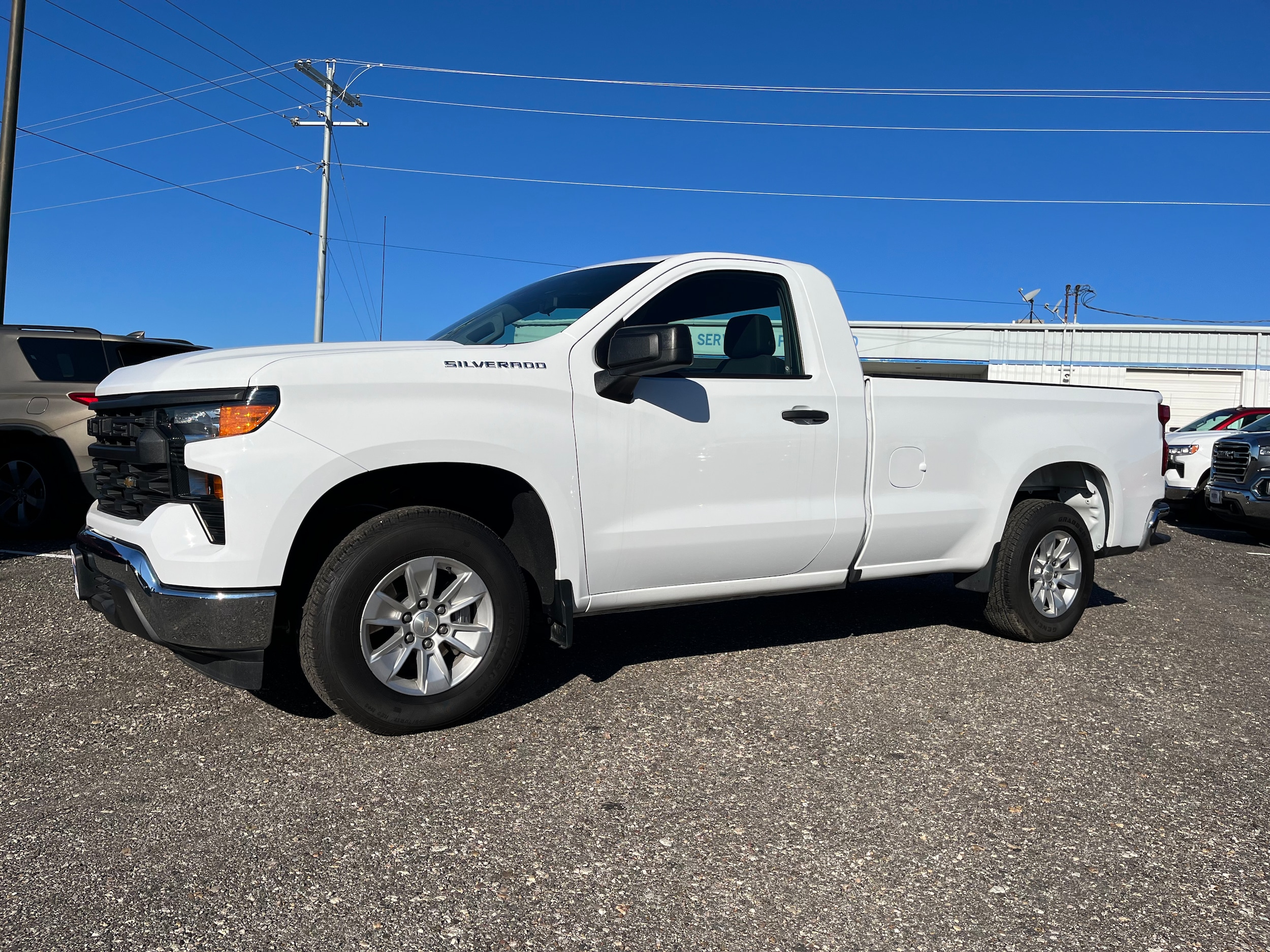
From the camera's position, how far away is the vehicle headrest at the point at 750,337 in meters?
4.62

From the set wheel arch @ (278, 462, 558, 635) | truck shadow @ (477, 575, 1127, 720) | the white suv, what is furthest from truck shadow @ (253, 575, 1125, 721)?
the white suv

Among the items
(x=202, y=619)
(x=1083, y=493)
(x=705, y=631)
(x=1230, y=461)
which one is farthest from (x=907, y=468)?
(x=1230, y=461)

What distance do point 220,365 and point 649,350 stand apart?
61.6 inches

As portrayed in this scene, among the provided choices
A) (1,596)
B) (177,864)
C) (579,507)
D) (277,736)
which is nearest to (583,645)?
(579,507)

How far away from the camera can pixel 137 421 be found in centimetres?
366

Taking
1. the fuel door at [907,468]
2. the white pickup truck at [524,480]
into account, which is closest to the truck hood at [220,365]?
the white pickup truck at [524,480]

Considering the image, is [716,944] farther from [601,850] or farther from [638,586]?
[638,586]

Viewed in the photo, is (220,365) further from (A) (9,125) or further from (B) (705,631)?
(A) (9,125)

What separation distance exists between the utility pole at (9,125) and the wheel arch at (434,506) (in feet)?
38.6

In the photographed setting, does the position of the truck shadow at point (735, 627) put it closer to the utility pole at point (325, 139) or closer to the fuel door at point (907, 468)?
the fuel door at point (907, 468)

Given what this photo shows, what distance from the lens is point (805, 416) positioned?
4484 millimetres

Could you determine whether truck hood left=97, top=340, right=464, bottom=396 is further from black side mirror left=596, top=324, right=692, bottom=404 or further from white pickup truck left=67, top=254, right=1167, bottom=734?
black side mirror left=596, top=324, right=692, bottom=404

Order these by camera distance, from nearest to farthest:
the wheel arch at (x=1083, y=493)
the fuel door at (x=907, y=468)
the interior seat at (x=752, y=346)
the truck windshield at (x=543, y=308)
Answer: the truck windshield at (x=543, y=308) → the interior seat at (x=752, y=346) → the fuel door at (x=907, y=468) → the wheel arch at (x=1083, y=493)

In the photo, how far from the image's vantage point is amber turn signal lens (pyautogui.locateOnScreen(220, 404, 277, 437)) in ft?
11.0
